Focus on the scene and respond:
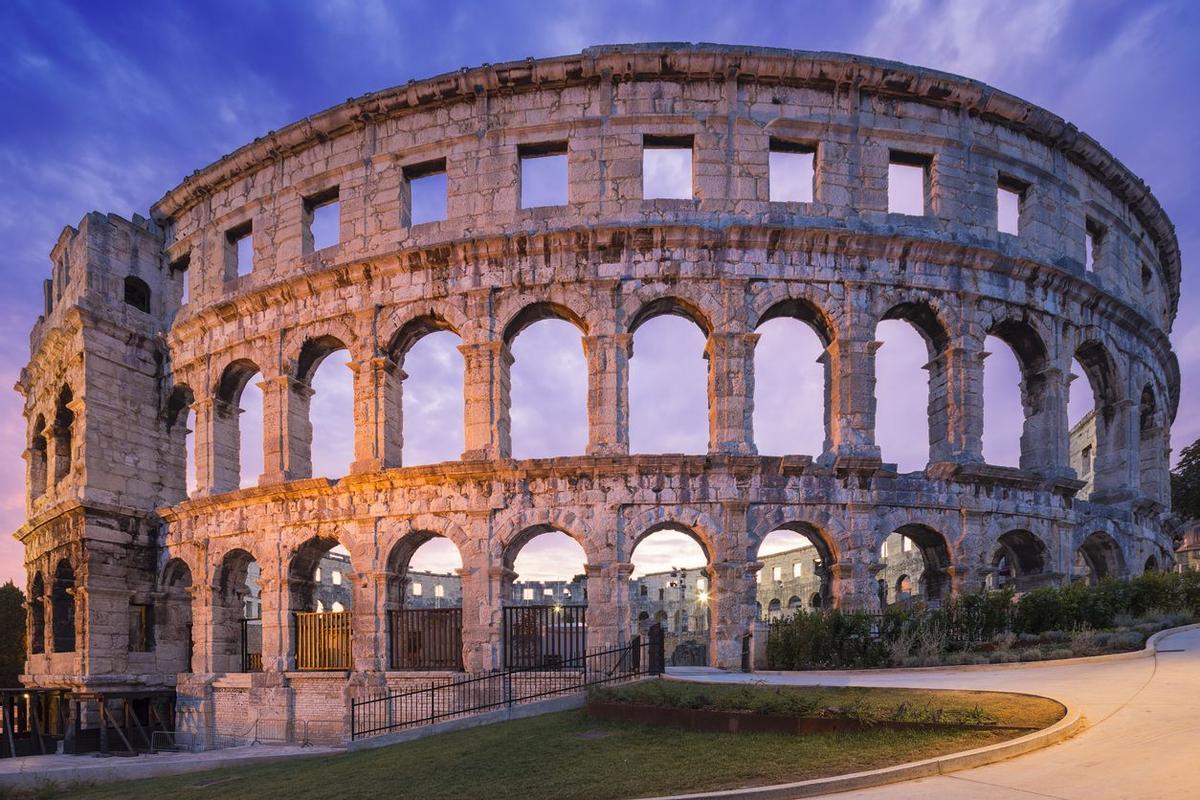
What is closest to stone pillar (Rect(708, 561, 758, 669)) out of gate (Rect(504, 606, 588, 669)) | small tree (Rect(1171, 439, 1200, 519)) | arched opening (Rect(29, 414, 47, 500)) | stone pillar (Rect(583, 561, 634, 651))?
stone pillar (Rect(583, 561, 634, 651))

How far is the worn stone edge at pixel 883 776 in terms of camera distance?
23.6 ft

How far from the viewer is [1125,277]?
79.6ft

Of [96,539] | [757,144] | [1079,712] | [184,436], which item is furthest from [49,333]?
[1079,712]

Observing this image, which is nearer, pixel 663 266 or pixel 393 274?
pixel 663 266

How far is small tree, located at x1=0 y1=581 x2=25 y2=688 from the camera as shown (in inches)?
1539

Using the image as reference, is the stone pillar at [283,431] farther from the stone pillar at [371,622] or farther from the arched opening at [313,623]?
the stone pillar at [371,622]

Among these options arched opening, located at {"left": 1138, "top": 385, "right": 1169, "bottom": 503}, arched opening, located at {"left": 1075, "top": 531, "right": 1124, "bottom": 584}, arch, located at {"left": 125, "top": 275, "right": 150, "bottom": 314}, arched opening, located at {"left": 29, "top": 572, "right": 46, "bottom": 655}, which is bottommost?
arched opening, located at {"left": 29, "top": 572, "right": 46, "bottom": 655}

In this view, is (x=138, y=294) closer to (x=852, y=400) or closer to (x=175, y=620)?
(x=175, y=620)

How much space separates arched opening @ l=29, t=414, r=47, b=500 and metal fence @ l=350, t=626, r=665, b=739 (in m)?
16.5

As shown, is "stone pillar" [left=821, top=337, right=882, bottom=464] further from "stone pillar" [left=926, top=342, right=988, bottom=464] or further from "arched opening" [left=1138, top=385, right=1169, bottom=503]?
"arched opening" [left=1138, top=385, right=1169, bottom=503]

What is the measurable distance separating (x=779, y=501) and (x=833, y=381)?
3199mm

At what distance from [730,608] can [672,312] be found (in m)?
7.05

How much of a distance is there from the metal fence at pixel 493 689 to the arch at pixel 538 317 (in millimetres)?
7384

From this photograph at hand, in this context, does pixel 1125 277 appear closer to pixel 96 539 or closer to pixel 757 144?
pixel 757 144
